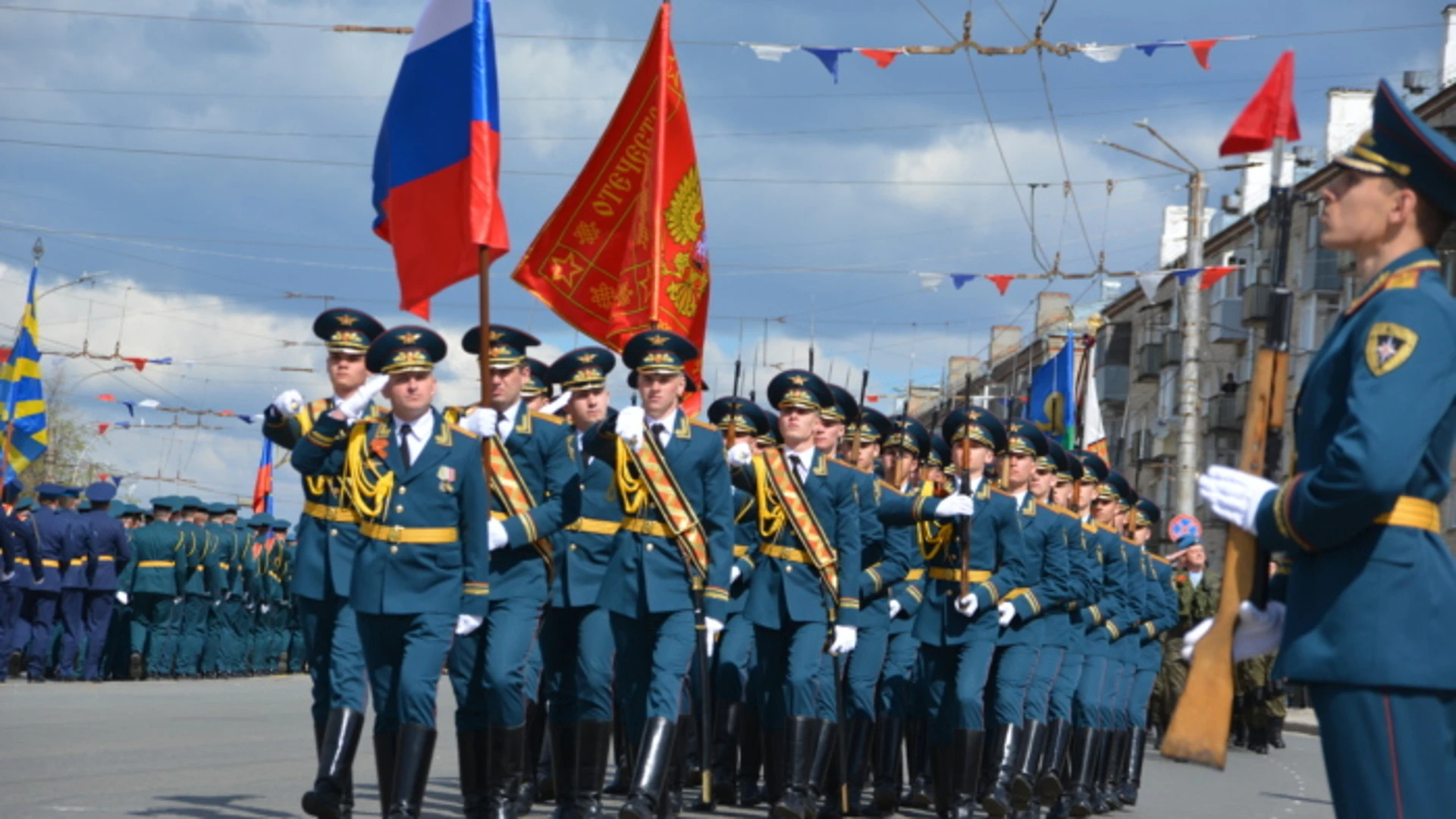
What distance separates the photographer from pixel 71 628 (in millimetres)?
24141

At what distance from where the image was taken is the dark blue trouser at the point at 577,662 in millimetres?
10211

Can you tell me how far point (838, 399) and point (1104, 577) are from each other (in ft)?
10.1

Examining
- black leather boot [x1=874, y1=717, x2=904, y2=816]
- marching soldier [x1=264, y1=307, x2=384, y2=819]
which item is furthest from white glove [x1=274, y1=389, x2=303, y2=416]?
black leather boot [x1=874, y1=717, x2=904, y2=816]

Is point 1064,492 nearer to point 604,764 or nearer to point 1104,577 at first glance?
point 1104,577

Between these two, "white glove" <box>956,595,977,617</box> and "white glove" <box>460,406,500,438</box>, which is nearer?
"white glove" <box>460,406,500,438</box>

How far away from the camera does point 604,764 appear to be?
10.3 metres

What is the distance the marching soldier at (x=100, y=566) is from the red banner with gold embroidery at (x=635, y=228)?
1099 cm

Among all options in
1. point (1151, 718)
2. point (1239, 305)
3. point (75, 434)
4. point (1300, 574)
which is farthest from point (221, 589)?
point (75, 434)

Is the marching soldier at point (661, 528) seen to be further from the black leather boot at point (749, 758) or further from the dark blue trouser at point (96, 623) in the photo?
the dark blue trouser at point (96, 623)

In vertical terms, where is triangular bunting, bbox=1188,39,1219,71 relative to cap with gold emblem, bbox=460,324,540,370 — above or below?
above

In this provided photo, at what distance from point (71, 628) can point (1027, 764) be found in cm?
1429

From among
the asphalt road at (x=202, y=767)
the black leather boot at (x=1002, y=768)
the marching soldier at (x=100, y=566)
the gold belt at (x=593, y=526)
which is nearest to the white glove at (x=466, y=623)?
the gold belt at (x=593, y=526)

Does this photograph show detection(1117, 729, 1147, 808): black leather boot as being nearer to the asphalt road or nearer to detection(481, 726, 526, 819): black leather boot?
the asphalt road

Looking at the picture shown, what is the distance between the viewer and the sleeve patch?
16.0 ft
